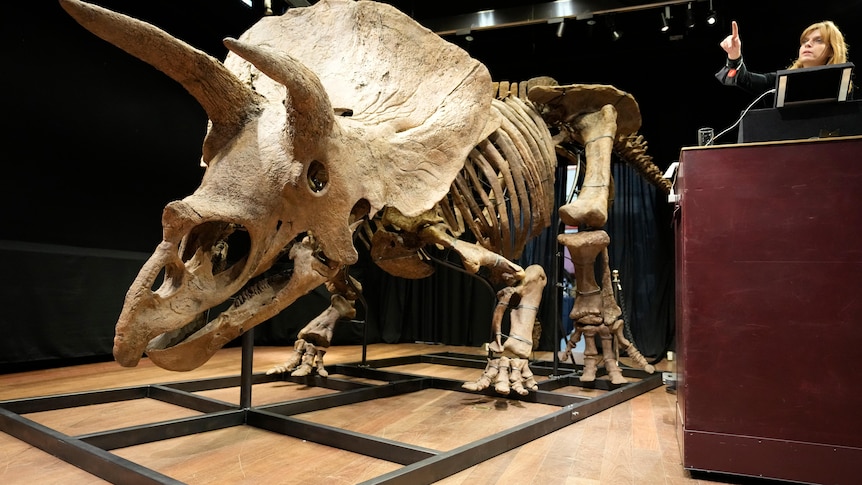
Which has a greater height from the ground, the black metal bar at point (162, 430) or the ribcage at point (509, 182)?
the ribcage at point (509, 182)

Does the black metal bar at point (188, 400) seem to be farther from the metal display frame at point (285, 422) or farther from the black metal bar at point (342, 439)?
the black metal bar at point (342, 439)

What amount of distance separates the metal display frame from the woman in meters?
2.09

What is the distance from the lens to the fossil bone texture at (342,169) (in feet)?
6.69

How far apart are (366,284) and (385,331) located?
75cm

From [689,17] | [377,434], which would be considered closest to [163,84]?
[377,434]

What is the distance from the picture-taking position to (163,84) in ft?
21.4

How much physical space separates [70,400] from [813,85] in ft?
13.3

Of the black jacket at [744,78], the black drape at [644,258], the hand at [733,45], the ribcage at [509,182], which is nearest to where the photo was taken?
the hand at [733,45]

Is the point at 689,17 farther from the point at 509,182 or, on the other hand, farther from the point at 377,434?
the point at 377,434

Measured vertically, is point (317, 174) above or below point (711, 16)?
below

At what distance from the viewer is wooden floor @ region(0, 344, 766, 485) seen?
2.37m

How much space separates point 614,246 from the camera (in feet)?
24.5

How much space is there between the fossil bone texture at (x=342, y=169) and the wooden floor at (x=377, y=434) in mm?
410

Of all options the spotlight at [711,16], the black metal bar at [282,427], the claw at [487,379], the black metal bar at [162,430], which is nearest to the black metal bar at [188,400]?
the black metal bar at [282,427]
